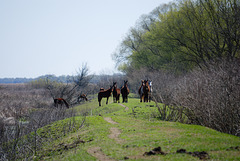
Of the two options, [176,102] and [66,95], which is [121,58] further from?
[176,102]

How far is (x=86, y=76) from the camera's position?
54.2 metres

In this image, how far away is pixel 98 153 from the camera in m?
10.1

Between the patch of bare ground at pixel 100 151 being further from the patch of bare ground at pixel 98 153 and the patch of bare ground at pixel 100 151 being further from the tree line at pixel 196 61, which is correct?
the tree line at pixel 196 61

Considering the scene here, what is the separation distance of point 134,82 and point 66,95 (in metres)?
21.5

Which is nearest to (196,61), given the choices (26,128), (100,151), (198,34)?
(198,34)

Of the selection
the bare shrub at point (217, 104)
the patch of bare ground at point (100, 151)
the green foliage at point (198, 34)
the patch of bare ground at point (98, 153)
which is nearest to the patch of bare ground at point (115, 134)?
the patch of bare ground at point (100, 151)

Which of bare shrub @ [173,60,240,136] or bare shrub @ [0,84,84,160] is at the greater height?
bare shrub @ [173,60,240,136]

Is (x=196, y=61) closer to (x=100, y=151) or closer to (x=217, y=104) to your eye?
(x=217, y=104)

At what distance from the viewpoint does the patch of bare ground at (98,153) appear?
9.27 m

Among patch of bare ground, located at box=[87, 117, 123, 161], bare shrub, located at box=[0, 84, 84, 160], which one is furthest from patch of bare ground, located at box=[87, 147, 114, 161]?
bare shrub, located at box=[0, 84, 84, 160]

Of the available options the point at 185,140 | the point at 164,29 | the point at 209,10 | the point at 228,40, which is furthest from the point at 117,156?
the point at 164,29

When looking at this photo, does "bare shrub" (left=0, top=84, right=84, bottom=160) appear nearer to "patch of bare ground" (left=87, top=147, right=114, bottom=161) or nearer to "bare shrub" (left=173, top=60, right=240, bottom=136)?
"patch of bare ground" (left=87, top=147, right=114, bottom=161)

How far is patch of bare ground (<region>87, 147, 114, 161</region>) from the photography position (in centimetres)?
927

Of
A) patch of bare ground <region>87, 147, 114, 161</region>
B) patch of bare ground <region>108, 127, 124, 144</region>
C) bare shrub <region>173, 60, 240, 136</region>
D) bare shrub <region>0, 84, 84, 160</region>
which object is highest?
bare shrub <region>173, 60, 240, 136</region>
